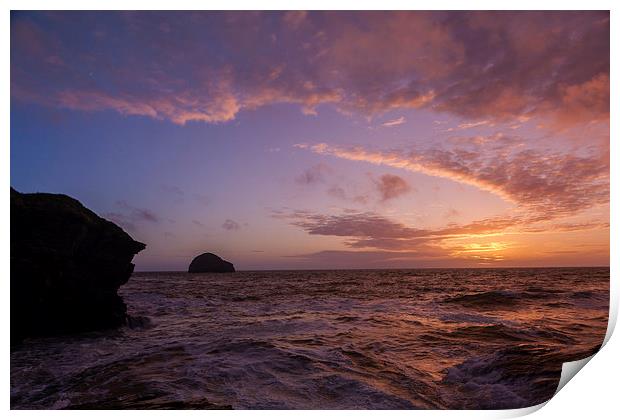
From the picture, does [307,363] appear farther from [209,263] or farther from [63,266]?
[209,263]

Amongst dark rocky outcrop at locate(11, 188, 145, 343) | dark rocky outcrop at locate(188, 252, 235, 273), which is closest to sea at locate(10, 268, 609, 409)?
dark rocky outcrop at locate(11, 188, 145, 343)

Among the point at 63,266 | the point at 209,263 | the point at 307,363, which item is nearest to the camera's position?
the point at 307,363

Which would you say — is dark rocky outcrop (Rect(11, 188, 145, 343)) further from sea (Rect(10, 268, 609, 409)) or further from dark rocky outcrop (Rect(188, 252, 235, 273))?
dark rocky outcrop (Rect(188, 252, 235, 273))

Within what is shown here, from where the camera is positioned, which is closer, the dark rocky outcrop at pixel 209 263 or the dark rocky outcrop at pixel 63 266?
the dark rocky outcrop at pixel 63 266

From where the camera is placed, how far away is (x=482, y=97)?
7.73 meters

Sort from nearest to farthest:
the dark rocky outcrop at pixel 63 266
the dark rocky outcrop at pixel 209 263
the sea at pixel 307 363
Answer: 1. the sea at pixel 307 363
2. the dark rocky outcrop at pixel 63 266
3. the dark rocky outcrop at pixel 209 263

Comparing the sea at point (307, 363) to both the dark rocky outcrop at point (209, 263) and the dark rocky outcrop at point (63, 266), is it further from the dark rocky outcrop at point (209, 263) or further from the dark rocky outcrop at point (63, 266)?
the dark rocky outcrop at point (209, 263)

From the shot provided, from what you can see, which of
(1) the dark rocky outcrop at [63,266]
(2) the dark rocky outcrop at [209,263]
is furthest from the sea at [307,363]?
(2) the dark rocky outcrop at [209,263]

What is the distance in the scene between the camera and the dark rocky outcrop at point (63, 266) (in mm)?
7680

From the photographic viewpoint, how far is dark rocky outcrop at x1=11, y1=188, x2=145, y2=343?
25.2ft

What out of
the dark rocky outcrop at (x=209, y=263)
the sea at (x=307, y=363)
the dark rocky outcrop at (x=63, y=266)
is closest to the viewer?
the sea at (x=307, y=363)

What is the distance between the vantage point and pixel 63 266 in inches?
328

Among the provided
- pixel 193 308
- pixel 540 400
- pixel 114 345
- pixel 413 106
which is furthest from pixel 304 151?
pixel 193 308

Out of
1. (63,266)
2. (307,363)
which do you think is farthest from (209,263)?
(307,363)
